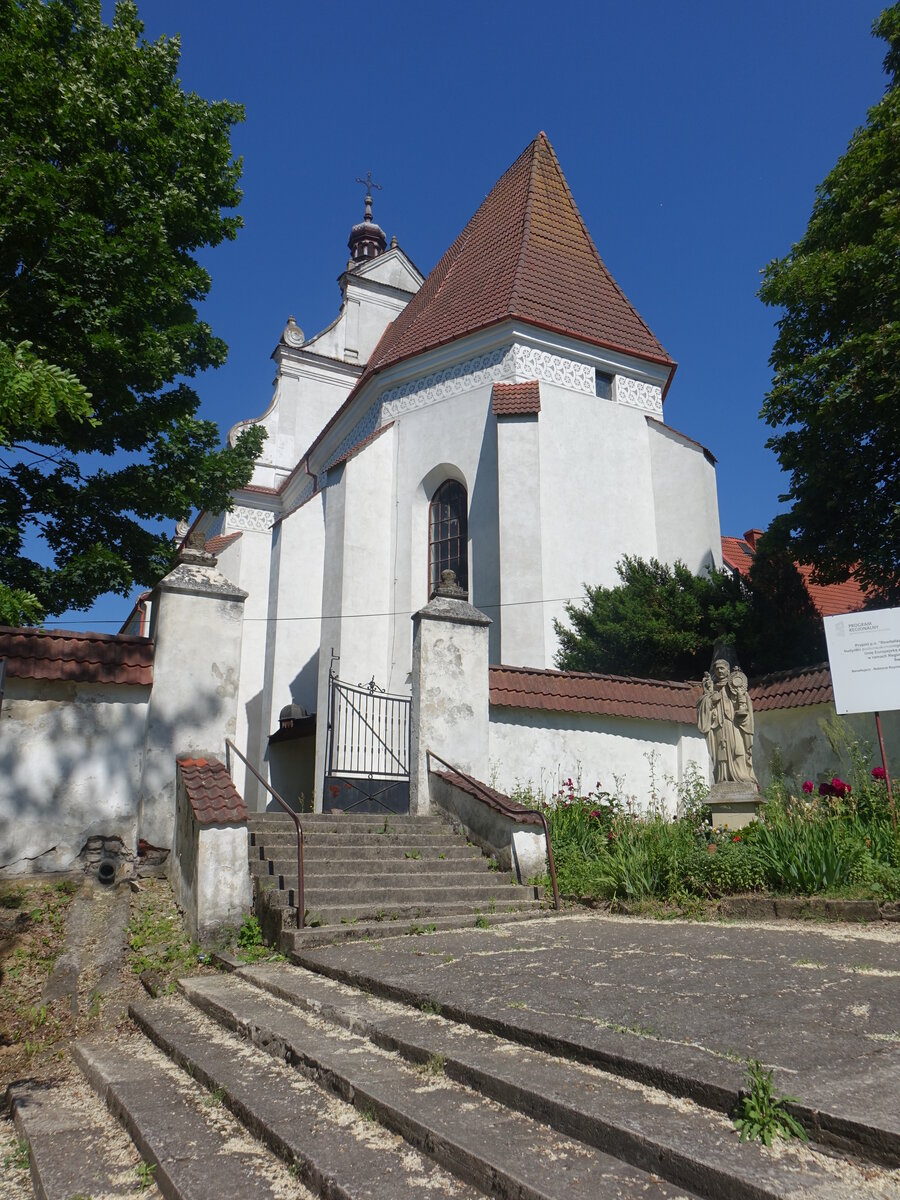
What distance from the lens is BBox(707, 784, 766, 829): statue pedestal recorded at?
8391 mm

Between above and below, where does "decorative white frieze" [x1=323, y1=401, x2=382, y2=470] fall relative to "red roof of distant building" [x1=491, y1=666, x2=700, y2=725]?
above

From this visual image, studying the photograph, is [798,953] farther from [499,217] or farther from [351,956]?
[499,217]

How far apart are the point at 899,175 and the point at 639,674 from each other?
29.1 ft

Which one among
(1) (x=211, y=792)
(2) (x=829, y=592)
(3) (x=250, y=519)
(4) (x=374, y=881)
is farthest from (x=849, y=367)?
(3) (x=250, y=519)

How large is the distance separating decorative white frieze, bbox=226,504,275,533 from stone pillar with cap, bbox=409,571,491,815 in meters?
14.7

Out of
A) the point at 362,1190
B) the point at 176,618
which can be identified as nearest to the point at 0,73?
the point at 176,618

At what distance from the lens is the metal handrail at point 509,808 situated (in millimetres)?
7640

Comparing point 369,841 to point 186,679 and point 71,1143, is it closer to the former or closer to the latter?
point 186,679

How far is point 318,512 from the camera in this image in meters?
18.7

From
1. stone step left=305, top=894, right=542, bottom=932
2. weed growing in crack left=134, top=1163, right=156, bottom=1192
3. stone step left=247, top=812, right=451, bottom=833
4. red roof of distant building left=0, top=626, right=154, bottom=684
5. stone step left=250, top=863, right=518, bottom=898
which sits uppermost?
red roof of distant building left=0, top=626, right=154, bottom=684

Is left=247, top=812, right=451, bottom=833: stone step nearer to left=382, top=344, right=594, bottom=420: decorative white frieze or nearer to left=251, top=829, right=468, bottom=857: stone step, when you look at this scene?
left=251, top=829, right=468, bottom=857: stone step

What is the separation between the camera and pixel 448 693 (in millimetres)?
9680

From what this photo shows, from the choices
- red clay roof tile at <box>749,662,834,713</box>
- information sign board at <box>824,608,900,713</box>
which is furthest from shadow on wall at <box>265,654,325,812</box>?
information sign board at <box>824,608,900,713</box>

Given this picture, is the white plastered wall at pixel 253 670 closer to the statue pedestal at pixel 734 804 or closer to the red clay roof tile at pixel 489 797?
the red clay roof tile at pixel 489 797
